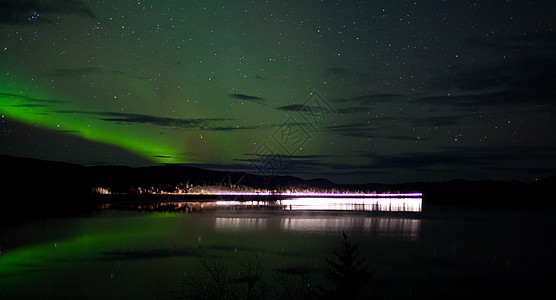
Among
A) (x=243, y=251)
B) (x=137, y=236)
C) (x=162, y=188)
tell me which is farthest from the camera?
(x=162, y=188)

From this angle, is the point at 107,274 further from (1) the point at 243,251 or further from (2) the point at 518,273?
(2) the point at 518,273

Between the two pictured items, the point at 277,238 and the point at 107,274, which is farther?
the point at 277,238

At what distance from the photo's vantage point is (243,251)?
31516 millimetres

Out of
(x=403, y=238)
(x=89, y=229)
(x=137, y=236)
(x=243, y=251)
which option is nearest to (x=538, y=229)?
(x=403, y=238)

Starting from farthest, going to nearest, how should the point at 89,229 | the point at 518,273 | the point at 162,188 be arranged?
1. the point at 162,188
2. the point at 89,229
3. the point at 518,273

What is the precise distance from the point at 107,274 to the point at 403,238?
26.3 meters

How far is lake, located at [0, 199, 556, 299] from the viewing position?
21.0 metres

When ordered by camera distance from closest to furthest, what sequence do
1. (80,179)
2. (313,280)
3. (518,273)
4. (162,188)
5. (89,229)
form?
(313,280)
(518,273)
(89,229)
(80,179)
(162,188)

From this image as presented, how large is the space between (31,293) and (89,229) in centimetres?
2618

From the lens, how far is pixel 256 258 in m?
28.5

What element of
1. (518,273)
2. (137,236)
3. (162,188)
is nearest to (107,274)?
(137,236)

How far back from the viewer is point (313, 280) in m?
22.4

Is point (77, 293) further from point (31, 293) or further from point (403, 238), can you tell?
point (403, 238)

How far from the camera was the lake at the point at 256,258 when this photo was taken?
2102 cm
